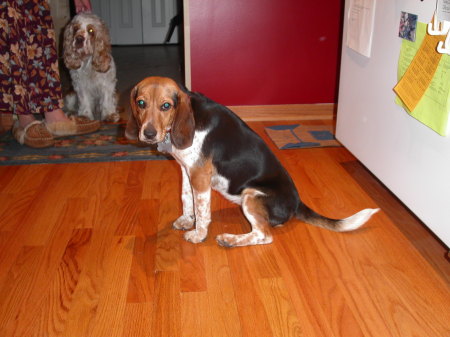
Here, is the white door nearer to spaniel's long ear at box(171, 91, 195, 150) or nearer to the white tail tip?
spaniel's long ear at box(171, 91, 195, 150)

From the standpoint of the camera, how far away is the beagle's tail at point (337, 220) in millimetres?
2535

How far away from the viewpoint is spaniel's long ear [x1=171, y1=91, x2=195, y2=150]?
2320 mm

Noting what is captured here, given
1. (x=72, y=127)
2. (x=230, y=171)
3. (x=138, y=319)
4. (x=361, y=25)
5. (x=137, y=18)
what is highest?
(x=361, y=25)

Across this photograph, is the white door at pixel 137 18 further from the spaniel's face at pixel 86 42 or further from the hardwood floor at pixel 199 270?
the hardwood floor at pixel 199 270

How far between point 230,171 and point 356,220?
2.18 ft

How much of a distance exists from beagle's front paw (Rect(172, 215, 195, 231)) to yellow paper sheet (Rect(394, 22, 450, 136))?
125cm

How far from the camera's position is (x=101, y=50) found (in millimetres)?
4621

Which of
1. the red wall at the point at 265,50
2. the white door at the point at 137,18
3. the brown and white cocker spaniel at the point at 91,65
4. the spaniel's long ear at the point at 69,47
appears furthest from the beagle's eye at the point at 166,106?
the white door at the point at 137,18

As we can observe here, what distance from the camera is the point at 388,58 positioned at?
2750 millimetres

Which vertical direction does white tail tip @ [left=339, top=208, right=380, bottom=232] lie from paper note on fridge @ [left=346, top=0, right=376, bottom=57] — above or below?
below

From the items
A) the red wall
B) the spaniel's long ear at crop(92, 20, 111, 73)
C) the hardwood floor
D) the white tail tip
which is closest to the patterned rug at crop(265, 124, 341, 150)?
the red wall

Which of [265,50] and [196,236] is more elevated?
[265,50]

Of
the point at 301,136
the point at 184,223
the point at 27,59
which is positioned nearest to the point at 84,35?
the point at 27,59

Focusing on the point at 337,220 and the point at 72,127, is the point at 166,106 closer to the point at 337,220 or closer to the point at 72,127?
the point at 337,220
